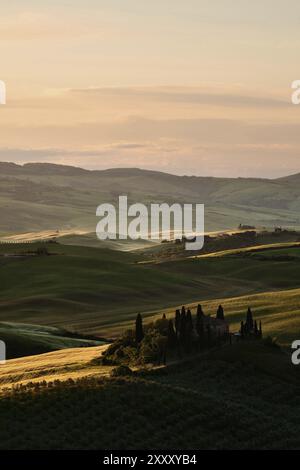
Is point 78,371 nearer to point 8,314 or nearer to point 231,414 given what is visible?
point 231,414

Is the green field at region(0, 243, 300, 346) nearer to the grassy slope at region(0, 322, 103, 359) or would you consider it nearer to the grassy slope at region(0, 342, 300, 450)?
the grassy slope at region(0, 322, 103, 359)

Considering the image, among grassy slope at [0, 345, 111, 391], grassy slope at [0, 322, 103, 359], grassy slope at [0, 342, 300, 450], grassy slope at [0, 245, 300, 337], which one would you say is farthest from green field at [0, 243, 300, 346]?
grassy slope at [0, 342, 300, 450]

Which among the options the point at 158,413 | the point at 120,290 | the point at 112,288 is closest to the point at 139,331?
the point at 158,413

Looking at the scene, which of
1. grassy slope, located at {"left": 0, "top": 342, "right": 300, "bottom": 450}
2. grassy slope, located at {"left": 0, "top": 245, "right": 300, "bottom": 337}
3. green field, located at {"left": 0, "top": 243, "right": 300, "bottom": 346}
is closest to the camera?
grassy slope, located at {"left": 0, "top": 342, "right": 300, "bottom": 450}

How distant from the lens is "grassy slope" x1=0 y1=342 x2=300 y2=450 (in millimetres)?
61281

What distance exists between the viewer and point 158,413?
66.2m

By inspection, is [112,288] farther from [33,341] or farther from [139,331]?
[139,331]

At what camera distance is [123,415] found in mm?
65125

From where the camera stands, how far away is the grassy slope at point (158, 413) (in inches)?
2413

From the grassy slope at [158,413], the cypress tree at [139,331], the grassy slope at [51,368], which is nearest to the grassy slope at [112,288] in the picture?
the grassy slope at [51,368]

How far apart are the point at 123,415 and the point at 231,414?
275 inches

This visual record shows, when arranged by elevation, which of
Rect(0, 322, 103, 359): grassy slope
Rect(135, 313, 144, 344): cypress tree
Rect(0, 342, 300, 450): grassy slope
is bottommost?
Rect(0, 322, 103, 359): grassy slope
